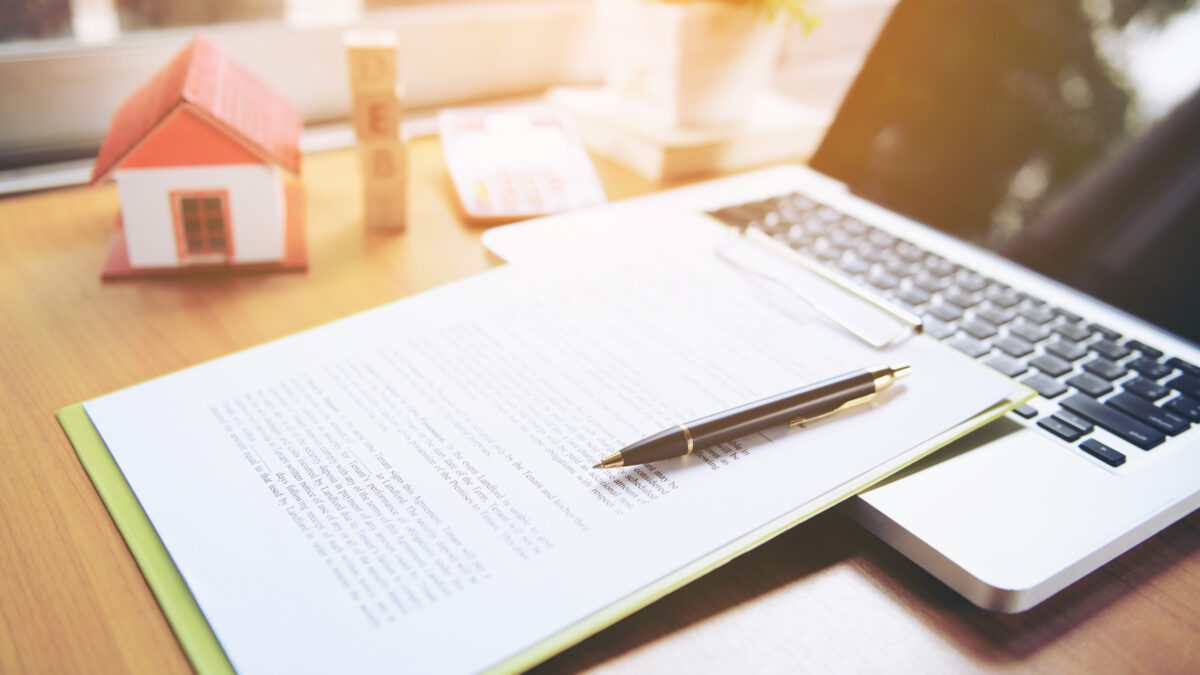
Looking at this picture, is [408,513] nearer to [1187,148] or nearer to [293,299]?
[293,299]

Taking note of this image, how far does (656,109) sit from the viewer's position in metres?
0.87

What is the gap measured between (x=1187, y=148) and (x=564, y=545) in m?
0.58

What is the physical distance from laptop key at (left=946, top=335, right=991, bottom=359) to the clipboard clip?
0.05 m

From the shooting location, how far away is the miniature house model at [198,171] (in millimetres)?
568

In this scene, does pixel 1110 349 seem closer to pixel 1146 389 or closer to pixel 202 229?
pixel 1146 389

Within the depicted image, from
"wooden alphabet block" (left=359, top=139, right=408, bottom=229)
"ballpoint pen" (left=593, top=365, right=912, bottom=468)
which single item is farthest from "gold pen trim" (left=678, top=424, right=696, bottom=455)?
"wooden alphabet block" (left=359, top=139, right=408, bottom=229)

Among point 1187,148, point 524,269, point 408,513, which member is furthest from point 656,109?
point 408,513

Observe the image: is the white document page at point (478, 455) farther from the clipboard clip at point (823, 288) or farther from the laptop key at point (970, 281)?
the laptop key at point (970, 281)

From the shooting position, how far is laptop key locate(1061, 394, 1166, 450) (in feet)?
1.55

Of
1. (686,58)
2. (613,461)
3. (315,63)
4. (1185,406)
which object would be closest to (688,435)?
(613,461)

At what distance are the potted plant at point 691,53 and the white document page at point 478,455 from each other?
340 millimetres

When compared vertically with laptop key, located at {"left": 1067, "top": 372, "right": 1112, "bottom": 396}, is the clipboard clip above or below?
above

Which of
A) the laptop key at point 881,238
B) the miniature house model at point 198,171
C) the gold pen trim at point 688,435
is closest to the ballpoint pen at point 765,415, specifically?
the gold pen trim at point 688,435

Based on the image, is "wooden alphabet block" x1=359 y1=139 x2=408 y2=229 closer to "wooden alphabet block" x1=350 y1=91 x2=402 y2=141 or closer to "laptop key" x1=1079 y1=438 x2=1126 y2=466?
"wooden alphabet block" x1=350 y1=91 x2=402 y2=141
